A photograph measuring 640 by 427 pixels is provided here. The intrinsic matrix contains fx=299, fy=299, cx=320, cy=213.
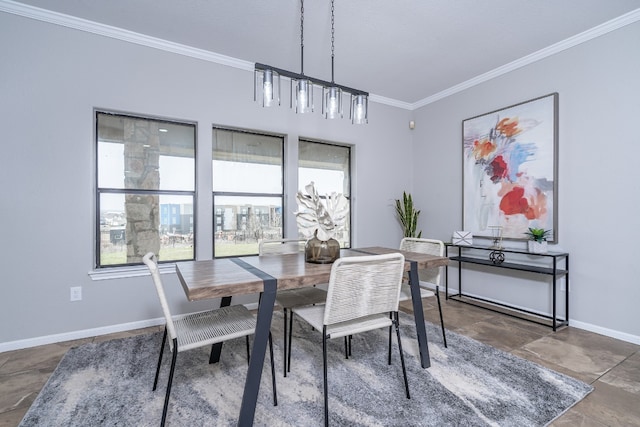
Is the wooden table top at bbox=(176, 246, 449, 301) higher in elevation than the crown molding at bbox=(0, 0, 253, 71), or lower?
lower

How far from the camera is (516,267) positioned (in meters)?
3.06

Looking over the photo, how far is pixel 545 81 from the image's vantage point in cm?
307

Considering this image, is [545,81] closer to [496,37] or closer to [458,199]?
[496,37]

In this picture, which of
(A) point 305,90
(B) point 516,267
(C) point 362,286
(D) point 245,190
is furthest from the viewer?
(D) point 245,190

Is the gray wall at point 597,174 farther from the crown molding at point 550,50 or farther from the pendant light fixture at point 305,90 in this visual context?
the pendant light fixture at point 305,90

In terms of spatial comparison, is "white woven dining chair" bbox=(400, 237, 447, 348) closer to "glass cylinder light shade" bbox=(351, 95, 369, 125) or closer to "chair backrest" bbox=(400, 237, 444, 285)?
"chair backrest" bbox=(400, 237, 444, 285)

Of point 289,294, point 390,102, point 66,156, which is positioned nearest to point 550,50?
point 390,102

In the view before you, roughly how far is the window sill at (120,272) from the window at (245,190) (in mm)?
537

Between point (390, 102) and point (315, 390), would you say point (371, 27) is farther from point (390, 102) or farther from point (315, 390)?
point (315, 390)

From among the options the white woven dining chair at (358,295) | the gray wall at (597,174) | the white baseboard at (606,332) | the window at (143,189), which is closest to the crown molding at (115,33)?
the window at (143,189)

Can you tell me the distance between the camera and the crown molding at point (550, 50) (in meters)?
2.52

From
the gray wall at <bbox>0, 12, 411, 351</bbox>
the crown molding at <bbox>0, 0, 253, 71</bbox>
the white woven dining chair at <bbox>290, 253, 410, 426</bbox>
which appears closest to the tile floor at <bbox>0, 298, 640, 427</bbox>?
the gray wall at <bbox>0, 12, 411, 351</bbox>

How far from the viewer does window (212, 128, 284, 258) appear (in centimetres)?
332

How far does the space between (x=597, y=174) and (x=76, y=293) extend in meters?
4.77
